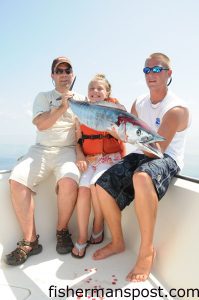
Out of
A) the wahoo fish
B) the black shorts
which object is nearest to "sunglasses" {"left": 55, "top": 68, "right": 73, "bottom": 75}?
the wahoo fish

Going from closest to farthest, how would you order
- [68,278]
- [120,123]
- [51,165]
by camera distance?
1. [120,123]
2. [68,278]
3. [51,165]

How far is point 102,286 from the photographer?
262 cm

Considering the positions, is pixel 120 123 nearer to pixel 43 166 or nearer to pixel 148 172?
pixel 148 172

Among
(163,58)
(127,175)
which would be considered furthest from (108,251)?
(163,58)

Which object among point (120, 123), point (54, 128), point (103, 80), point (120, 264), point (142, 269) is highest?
point (103, 80)

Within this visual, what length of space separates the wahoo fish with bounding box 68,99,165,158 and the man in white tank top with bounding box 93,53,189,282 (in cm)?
27

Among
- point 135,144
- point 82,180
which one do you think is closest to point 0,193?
point 82,180

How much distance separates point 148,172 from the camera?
262 centimetres

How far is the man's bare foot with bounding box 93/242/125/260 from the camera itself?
10.1ft

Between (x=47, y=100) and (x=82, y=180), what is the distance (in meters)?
1.08

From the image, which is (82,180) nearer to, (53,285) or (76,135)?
(76,135)

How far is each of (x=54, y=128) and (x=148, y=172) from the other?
57.0 inches

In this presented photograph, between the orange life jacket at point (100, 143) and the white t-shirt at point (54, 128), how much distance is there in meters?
0.24

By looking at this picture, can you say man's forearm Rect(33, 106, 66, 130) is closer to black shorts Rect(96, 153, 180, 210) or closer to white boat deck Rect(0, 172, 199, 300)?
white boat deck Rect(0, 172, 199, 300)
